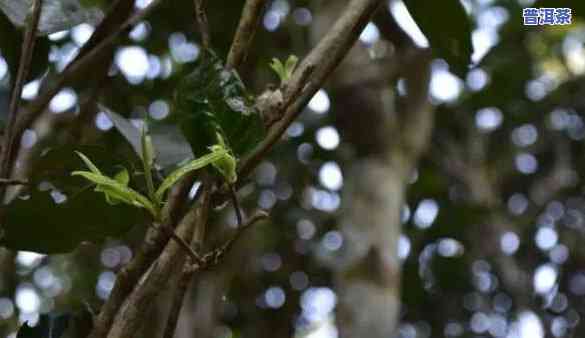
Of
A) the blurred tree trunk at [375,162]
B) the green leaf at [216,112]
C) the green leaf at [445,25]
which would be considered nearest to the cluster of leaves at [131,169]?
the green leaf at [216,112]

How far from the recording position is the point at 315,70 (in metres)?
0.59

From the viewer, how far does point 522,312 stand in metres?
1.75

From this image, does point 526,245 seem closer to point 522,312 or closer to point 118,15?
point 522,312

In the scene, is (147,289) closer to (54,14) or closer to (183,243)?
(183,243)

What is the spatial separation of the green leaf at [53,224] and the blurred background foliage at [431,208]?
34.2 inches

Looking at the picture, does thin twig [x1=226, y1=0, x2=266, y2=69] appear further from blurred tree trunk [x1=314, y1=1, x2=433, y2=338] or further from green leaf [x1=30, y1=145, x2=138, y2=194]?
blurred tree trunk [x1=314, y1=1, x2=433, y2=338]

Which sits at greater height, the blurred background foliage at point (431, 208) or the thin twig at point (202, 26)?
the thin twig at point (202, 26)

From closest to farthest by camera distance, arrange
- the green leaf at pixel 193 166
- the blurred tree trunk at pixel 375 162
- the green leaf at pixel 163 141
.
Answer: the green leaf at pixel 193 166
the green leaf at pixel 163 141
the blurred tree trunk at pixel 375 162

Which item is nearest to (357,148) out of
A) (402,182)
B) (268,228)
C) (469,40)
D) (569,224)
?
(402,182)

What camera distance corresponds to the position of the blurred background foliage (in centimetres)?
172

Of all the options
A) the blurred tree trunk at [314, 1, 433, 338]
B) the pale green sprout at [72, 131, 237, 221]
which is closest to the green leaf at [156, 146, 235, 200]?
the pale green sprout at [72, 131, 237, 221]

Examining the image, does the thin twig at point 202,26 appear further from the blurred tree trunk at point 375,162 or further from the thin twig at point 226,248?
the blurred tree trunk at point 375,162

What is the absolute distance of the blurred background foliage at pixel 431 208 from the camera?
1.72m

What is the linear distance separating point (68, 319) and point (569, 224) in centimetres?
187
